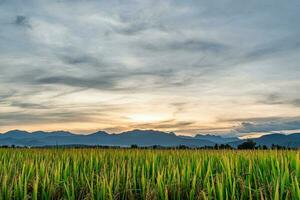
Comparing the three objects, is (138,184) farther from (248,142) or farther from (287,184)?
(248,142)

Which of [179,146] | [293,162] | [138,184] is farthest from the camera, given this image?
[179,146]

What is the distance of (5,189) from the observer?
209 inches

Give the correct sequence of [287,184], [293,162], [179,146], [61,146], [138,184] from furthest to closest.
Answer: [61,146], [179,146], [293,162], [138,184], [287,184]

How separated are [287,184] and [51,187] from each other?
10.4 feet

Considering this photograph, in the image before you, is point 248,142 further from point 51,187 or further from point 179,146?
point 51,187

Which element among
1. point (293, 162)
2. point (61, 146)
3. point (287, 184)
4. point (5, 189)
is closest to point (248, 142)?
point (61, 146)

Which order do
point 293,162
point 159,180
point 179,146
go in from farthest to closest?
1. point 179,146
2. point 293,162
3. point 159,180

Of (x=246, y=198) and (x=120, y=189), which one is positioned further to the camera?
(x=120, y=189)

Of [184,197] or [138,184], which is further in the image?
[138,184]

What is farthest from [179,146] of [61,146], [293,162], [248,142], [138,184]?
[138,184]

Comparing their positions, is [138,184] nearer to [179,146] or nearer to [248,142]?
[179,146]

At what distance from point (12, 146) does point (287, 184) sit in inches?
738

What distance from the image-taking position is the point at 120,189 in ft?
18.6

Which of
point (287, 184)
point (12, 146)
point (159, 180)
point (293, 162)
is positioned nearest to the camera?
point (159, 180)
